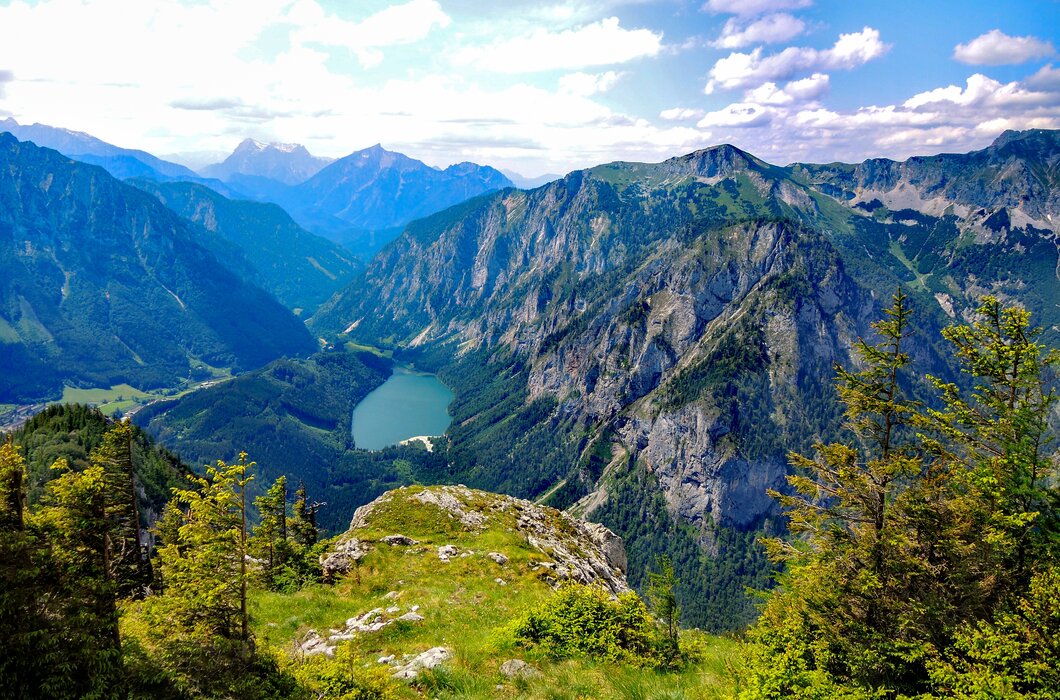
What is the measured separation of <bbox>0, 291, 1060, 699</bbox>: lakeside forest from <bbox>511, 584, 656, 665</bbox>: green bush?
97 millimetres

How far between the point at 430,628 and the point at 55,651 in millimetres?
20020

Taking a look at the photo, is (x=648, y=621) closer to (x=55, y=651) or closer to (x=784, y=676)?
(x=784, y=676)

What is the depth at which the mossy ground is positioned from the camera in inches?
773

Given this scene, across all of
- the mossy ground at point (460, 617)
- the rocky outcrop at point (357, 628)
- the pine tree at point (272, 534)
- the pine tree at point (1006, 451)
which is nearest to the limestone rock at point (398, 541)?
the mossy ground at point (460, 617)

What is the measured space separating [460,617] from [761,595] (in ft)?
57.8

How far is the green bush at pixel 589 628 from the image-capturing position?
22.8 m

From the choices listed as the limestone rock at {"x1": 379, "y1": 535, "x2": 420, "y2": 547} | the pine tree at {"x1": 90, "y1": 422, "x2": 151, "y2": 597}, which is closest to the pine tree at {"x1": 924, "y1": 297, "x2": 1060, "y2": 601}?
the pine tree at {"x1": 90, "y1": 422, "x2": 151, "y2": 597}

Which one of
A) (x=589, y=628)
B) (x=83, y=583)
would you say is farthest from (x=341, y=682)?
(x=589, y=628)

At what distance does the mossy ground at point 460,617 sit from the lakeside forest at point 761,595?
0.20m

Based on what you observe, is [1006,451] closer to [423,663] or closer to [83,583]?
[423,663]

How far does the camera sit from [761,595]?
2386cm

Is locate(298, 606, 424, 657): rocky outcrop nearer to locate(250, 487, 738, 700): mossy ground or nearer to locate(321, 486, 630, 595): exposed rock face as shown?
locate(250, 487, 738, 700): mossy ground

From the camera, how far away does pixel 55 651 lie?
1230 cm

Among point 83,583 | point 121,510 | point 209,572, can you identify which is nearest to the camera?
point 83,583
